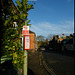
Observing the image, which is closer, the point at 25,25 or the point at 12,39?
the point at 12,39

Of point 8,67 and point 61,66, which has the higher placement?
point 8,67

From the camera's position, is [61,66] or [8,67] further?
[61,66]

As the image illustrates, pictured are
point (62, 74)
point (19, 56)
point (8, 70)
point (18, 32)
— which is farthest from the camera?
point (62, 74)

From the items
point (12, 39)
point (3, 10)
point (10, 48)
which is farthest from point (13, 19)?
point (10, 48)

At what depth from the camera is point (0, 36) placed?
295cm

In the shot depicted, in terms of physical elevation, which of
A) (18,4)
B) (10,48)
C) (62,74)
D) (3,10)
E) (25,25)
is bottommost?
(62,74)

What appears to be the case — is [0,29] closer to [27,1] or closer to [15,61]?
[15,61]

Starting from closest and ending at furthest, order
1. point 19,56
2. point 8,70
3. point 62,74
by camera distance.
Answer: point 19,56 < point 8,70 < point 62,74

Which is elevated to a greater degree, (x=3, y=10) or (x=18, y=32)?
(x=3, y=10)

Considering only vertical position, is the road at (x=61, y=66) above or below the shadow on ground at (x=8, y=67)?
below

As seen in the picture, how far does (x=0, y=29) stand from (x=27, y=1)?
1.30m

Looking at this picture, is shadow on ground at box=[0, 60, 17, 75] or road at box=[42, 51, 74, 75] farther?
road at box=[42, 51, 74, 75]

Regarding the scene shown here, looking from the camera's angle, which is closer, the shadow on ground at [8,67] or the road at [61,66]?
the shadow on ground at [8,67]

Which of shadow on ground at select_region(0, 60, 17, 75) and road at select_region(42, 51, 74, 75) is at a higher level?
shadow on ground at select_region(0, 60, 17, 75)
